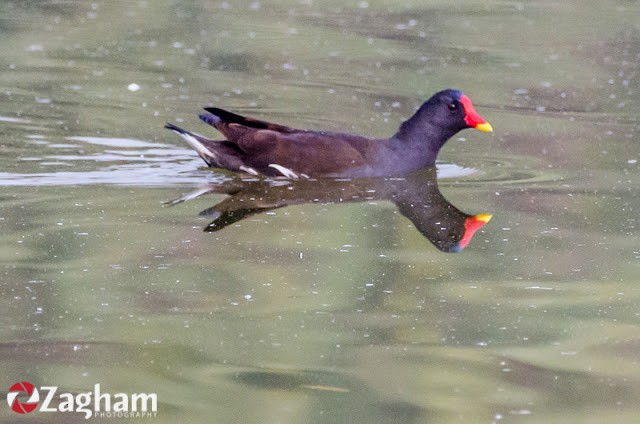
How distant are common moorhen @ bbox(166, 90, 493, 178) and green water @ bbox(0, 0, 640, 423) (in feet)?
0.84

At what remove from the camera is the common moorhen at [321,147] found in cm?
736

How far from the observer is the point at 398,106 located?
9516mm

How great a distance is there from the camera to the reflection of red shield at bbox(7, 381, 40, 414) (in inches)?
156

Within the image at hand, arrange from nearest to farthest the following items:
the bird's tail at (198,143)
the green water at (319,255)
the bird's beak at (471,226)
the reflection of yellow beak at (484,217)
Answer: the green water at (319,255) < the bird's beak at (471,226) < the reflection of yellow beak at (484,217) < the bird's tail at (198,143)

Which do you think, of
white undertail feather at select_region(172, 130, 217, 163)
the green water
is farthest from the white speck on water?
white undertail feather at select_region(172, 130, 217, 163)

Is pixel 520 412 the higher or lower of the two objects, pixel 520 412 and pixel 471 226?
the higher

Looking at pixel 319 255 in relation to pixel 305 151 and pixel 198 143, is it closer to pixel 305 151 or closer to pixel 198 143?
pixel 305 151

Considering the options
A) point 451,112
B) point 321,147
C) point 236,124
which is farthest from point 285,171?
point 451,112

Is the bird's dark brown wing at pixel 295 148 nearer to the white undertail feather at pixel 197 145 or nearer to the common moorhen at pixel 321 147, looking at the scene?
the common moorhen at pixel 321 147

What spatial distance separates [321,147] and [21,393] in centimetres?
360

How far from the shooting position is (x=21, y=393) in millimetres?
4070

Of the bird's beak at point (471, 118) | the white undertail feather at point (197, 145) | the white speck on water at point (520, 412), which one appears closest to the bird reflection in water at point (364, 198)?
the white undertail feather at point (197, 145)

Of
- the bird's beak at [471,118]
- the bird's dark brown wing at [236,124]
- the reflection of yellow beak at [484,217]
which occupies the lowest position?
the reflection of yellow beak at [484,217]

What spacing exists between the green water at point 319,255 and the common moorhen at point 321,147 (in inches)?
10.1
